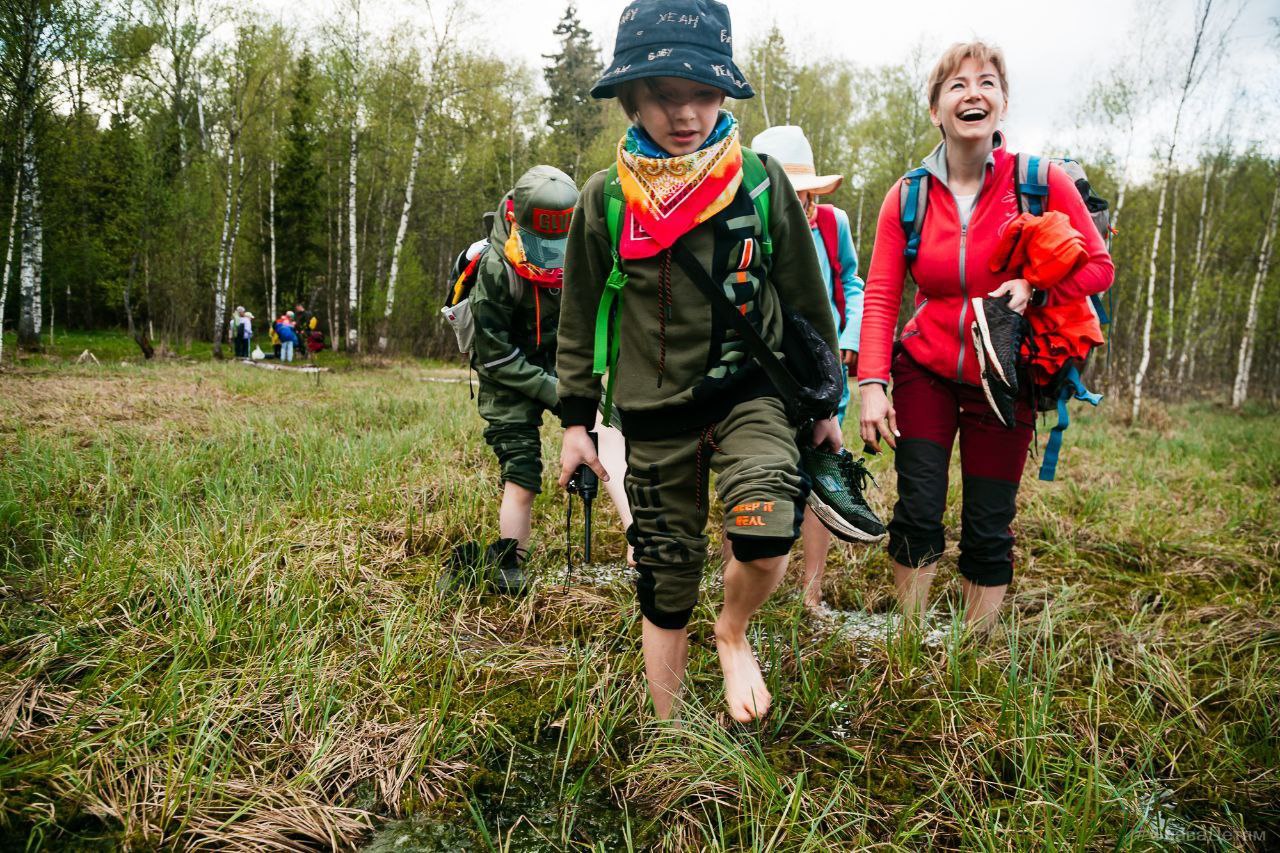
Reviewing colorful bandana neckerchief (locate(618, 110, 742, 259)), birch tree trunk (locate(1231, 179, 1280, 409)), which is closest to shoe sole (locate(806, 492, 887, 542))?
colorful bandana neckerchief (locate(618, 110, 742, 259))

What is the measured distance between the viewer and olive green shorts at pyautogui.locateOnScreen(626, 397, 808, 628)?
1.77m

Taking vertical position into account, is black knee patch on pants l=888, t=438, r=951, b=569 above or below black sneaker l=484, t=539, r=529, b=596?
above

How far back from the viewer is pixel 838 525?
185cm

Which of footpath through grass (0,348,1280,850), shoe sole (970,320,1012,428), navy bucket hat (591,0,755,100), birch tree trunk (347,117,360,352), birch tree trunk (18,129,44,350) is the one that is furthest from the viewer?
birch tree trunk (347,117,360,352)

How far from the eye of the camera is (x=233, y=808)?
1.59 meters

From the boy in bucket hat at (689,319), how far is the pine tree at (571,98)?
25.0m

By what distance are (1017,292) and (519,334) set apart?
205 cm

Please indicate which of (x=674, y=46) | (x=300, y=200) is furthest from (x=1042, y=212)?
(x=300, y=200)

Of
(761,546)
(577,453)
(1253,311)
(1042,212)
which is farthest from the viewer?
(1253,311)

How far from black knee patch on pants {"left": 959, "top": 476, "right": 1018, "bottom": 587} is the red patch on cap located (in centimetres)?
187

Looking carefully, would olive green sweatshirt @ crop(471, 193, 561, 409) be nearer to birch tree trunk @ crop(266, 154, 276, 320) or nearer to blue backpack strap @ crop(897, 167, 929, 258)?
blue backpack strap @ crop(897, 167, 929, 258)

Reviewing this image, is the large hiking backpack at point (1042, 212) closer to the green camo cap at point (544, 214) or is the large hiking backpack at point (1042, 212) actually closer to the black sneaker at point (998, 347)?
the black sneaker at point (998, 347)

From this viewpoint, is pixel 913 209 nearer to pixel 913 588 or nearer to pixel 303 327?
pixel 913 588

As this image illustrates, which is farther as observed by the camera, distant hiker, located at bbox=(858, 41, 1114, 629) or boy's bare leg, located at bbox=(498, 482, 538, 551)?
boy's bare leg, located at bbox=(498, 482, 538, 551)
